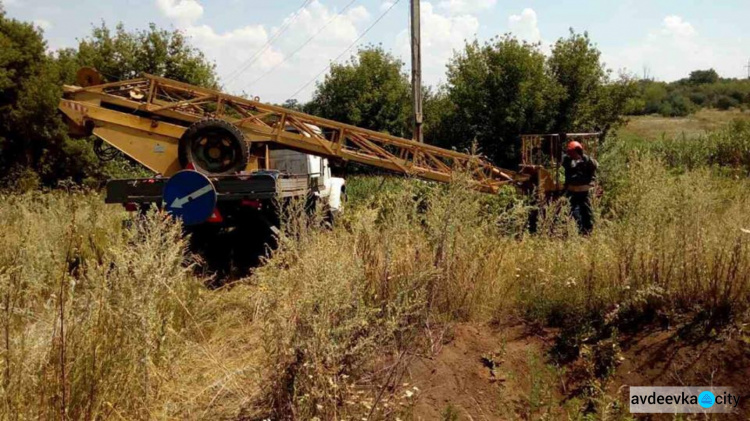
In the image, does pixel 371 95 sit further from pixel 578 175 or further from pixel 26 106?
pixel 578 175

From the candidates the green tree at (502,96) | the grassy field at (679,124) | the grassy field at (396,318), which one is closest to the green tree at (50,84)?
the green tree at (502,96)

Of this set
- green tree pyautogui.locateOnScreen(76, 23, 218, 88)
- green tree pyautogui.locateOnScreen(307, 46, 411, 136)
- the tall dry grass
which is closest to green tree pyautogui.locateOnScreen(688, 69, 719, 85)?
green tree pyautogui.locateOnScreen(307, 46, 411, 136)

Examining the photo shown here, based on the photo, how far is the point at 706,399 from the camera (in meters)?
3.16

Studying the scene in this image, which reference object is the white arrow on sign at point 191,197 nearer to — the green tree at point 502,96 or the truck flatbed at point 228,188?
the truck flatbed at point 228,188

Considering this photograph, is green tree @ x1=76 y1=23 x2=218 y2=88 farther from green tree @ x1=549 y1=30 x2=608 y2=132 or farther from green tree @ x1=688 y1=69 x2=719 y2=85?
green tree @ x1=688 y1=69 x2=719 y2=85

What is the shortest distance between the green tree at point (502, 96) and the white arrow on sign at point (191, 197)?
14177 mm

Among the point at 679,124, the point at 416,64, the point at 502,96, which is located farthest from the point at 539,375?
the point at 679,124

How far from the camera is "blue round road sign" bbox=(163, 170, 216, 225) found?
620cm

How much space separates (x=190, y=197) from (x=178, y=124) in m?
2.50

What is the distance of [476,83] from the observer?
19.4m

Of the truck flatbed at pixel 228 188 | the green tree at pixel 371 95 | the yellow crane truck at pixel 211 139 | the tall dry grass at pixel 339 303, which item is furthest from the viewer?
the green tree at pixel 371 95

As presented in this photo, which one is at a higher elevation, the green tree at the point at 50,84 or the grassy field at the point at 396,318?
the green tree at the point at 50,84

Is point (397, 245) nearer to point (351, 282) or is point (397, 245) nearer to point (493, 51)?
point (351, 282)

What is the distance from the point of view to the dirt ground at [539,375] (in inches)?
124
